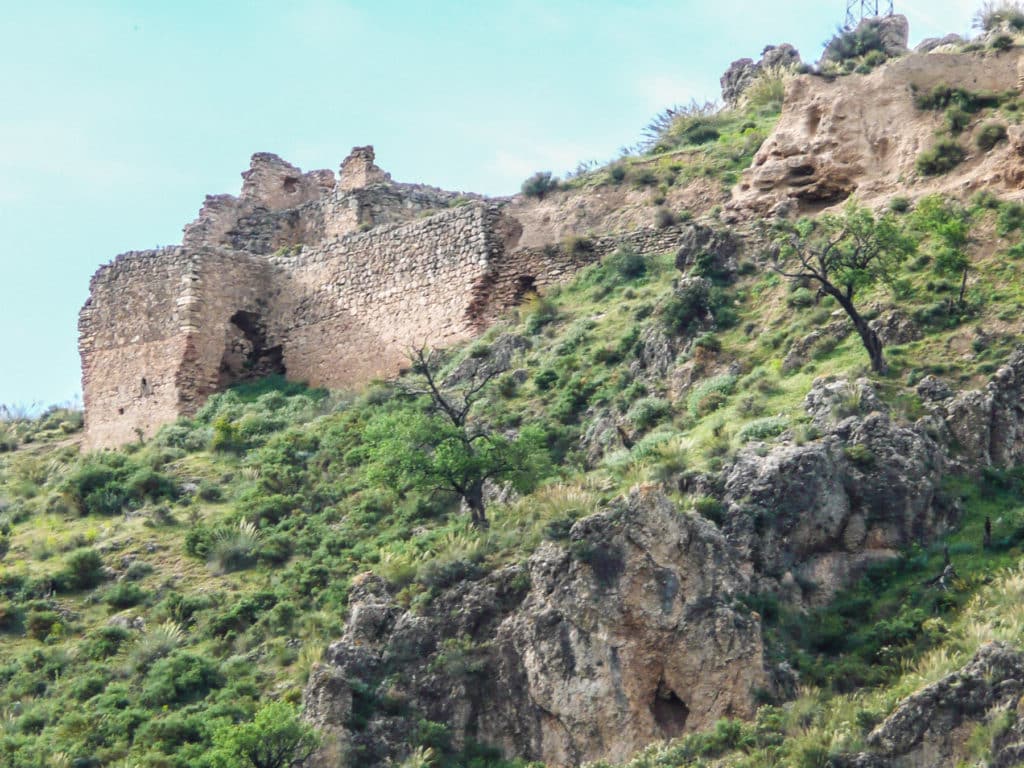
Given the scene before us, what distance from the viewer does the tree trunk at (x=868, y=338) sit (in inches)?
1125

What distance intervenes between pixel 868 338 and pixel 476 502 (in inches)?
226

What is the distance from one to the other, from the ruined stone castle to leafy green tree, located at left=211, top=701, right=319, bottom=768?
1388 cm

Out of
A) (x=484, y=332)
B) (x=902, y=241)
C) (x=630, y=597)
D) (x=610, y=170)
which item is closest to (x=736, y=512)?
(x=630, y=597)

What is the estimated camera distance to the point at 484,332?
3747 centimetres

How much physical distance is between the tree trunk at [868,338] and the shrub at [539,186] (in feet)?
37.5

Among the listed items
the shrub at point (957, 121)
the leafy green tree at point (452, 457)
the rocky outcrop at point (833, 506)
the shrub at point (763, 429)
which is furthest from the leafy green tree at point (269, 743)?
the shrub at point (957, 121)

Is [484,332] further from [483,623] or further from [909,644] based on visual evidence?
[909,644]

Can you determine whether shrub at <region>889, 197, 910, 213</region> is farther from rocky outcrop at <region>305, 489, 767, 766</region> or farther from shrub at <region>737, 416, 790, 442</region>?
rocky outcrop at <region>305, 489, 767, 766</region>

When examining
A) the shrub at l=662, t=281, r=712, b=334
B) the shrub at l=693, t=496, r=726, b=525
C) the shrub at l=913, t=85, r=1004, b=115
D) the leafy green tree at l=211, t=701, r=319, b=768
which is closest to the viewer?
the leafy green tree at l=211, t=701, r=319, b=768

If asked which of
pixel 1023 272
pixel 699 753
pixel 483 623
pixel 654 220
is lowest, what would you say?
pixel 699 753

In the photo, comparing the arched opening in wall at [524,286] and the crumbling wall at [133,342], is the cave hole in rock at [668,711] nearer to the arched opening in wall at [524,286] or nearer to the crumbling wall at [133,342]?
the arched opening in wall at [524,286]

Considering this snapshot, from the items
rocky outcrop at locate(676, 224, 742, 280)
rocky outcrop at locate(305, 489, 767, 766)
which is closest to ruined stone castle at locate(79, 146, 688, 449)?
rocky outcrop at locate(676, 224, 742, 280)

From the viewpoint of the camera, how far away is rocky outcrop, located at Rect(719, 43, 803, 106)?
44.3 m

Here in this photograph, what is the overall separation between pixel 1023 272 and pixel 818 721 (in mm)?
9597
